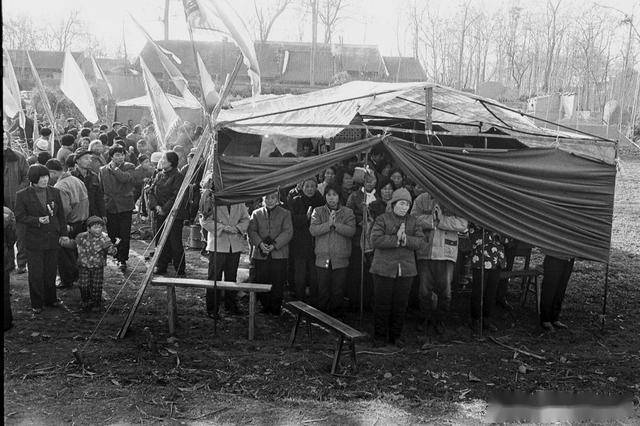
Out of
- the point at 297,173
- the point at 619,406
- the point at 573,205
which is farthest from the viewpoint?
the point at 573,205

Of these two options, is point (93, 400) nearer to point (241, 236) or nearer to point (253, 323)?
point (253, 323)

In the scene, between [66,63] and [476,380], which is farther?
[66,63]

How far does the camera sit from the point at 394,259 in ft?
22.4

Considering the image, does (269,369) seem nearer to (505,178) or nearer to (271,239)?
(271,239)

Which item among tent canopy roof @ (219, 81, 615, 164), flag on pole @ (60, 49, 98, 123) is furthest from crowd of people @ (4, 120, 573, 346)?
flag on pole @ (60, 49, 98, 123)

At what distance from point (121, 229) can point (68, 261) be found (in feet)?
3.93

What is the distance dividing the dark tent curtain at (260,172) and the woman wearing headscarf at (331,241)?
0.80m

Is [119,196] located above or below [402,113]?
below

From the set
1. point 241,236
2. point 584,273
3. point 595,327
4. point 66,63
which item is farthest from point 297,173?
point 66,63

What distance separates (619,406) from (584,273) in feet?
17.6

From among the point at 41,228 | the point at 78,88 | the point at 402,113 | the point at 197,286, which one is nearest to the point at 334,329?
the point at 197,286

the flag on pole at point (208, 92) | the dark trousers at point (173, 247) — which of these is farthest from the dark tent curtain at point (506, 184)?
the dark trousers at point (173, 247)

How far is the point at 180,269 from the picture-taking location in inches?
373

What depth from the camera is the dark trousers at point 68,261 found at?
28.4ft
